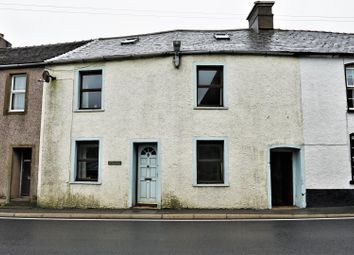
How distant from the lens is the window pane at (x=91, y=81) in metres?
14.1

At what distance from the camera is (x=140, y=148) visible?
13438mm

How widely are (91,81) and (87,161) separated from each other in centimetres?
347

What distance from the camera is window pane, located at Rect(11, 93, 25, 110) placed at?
14.8 m

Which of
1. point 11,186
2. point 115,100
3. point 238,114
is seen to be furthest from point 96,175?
point 238,114

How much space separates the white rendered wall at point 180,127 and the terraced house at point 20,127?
1.03 m

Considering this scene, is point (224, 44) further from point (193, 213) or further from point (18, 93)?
point (18, 93)

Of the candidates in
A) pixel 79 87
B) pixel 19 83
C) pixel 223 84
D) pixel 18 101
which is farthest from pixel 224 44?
pixel 18 101

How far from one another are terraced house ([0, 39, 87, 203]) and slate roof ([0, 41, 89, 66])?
0.48 ft

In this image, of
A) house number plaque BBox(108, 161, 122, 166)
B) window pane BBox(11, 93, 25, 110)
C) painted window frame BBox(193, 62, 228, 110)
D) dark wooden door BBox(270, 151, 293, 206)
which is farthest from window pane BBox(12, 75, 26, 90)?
dark wooden door BBox(270, 151, 293, 206)

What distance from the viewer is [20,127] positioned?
14422 millimetres

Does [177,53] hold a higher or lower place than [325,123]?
higher

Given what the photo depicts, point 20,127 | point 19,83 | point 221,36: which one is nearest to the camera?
point 20,127

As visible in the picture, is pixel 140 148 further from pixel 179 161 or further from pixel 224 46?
pixel 224 46

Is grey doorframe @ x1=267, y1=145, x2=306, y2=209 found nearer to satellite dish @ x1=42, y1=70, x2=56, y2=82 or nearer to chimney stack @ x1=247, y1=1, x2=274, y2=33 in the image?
chimney stack @ x1=247, y1=1, x2=274, y2=33
